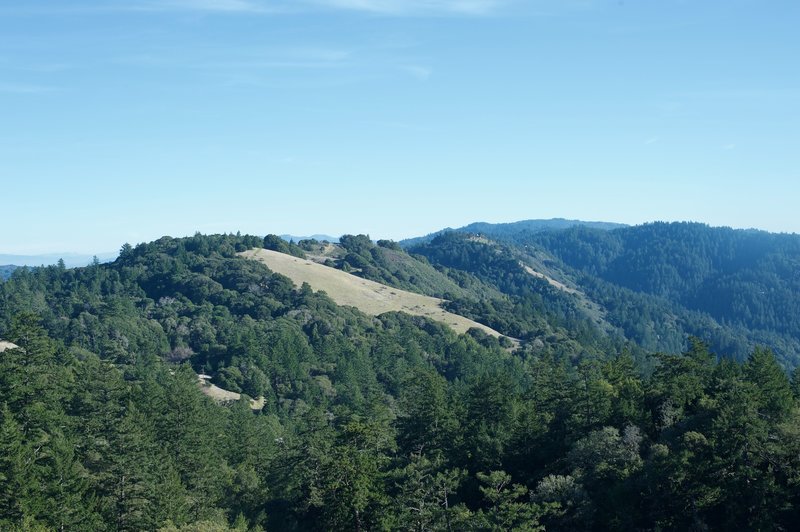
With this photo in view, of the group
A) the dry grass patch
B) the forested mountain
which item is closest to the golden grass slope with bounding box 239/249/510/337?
the dry grass patch

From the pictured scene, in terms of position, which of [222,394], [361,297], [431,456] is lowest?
[222,394]

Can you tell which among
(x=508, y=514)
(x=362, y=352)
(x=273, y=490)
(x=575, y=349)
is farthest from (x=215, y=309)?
(x=508, y=514)

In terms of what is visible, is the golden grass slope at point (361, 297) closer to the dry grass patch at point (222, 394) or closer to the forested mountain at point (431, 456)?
the dry grass patch at point (222, 394)

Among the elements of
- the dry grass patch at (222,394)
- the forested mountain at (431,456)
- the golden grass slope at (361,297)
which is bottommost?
the dry grass patch at (222,394)

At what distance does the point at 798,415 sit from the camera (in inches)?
1688

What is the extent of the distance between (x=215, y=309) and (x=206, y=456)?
10936 centimetres

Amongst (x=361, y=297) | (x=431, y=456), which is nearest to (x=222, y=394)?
(x=431, y=456)

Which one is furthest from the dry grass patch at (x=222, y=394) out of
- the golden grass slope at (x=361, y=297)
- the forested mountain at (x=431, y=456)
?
the golden grass slope at (x=361, y=297)

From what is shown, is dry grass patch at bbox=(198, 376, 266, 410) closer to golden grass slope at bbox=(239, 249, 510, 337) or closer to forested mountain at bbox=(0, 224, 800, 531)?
forested mountain at bbox=(0, 224, 800, 531)

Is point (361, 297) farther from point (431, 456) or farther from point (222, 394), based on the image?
point (431, 456)

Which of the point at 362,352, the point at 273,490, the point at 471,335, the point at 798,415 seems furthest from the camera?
the point at 471,335

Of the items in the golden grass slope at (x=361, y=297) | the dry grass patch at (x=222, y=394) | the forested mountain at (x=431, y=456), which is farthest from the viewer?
the golden grass slope at (x=361, y=297)

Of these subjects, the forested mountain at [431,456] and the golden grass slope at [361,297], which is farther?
the golden grass slope at [361,297]

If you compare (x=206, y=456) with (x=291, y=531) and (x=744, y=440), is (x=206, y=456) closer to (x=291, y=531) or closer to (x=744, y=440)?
(x=291, y=531)
